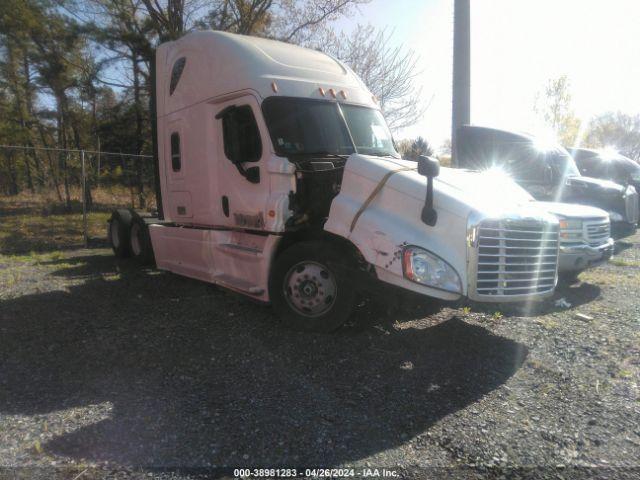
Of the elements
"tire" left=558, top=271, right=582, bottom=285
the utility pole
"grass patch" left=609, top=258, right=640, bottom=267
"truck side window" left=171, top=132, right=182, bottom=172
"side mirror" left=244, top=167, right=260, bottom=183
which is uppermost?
the utility pole

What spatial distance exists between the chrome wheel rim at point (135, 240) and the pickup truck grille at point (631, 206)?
10136 mm

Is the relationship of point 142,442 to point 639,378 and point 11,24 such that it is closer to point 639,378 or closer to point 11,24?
point 639,378

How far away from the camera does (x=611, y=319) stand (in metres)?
5.62

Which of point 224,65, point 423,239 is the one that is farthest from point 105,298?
point 423,239

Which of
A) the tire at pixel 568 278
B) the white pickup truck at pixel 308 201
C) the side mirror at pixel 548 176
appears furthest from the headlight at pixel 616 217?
the white pickup truck at pixel 308 201

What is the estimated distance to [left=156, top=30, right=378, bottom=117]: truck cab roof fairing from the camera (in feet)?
18.3

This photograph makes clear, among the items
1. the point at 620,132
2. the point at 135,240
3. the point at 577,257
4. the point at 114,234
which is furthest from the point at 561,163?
the point at 620,132

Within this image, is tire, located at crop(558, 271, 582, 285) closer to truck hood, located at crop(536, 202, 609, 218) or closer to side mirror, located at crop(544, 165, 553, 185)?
truck hood, located at crop(536, 202, 609, 218)

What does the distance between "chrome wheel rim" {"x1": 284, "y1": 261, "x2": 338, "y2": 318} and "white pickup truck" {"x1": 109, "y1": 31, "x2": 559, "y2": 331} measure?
0.01m

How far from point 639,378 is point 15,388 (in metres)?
5.01

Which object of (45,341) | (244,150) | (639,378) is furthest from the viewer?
(244,150)

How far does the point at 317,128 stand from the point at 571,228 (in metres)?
3.91

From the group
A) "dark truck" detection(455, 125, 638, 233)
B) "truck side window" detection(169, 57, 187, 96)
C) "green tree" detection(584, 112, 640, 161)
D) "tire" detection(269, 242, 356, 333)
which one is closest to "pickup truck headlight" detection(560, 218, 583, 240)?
"dark truck" detection(455, 125, 638, 233)

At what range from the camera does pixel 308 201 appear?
5.24 metres
